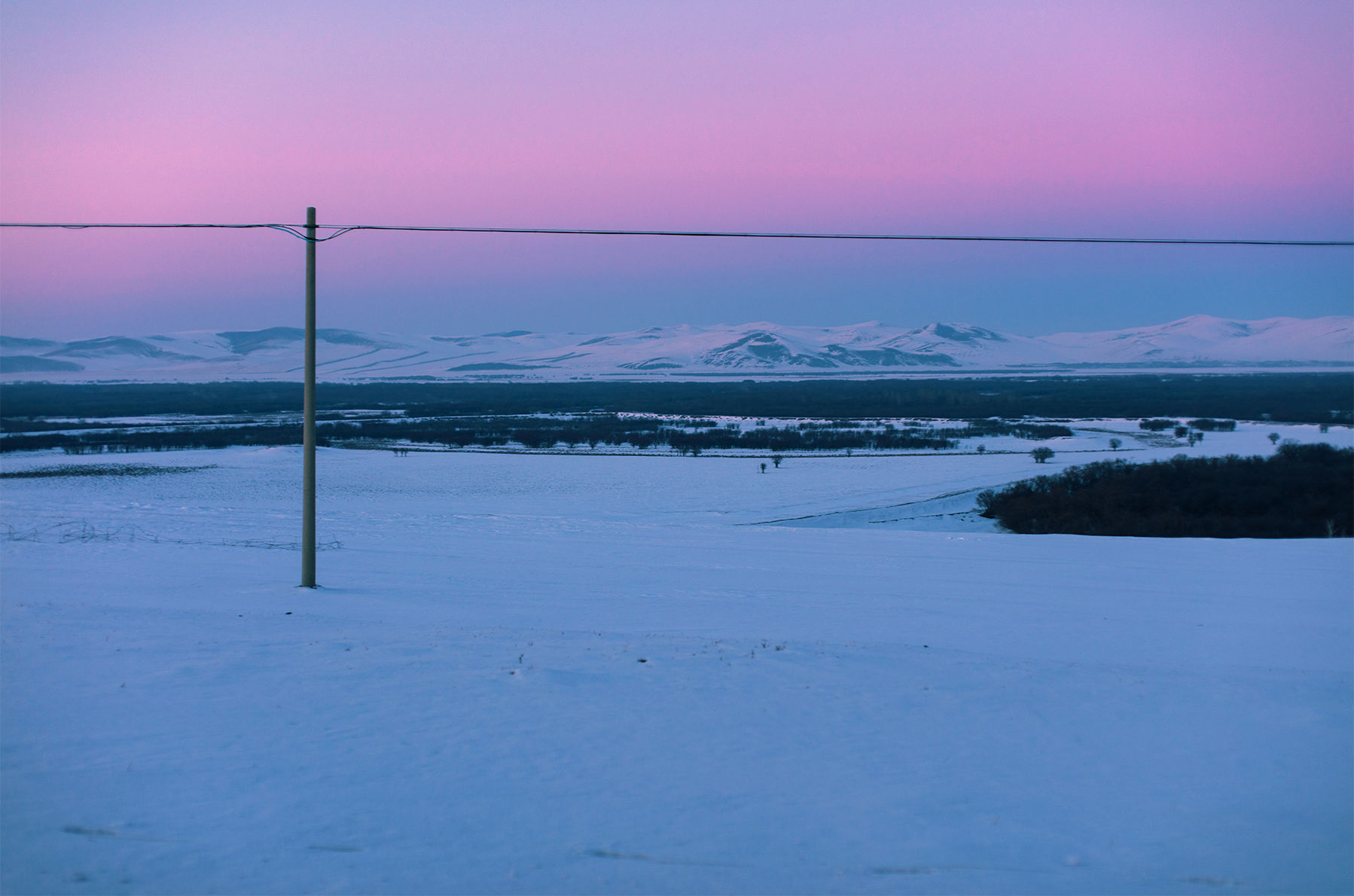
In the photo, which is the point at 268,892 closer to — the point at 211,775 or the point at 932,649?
the point at 211,775

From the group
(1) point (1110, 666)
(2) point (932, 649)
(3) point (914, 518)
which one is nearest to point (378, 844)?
(2) point (932, 649)

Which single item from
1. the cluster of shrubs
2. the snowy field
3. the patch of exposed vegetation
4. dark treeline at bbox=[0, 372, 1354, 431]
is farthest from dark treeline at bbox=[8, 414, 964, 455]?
the snowy field

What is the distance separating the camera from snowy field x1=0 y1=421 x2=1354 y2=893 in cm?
489

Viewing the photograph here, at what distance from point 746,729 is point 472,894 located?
2.43m

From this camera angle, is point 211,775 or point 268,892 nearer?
point 268,892

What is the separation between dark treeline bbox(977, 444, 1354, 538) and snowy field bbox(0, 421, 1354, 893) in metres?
8.75

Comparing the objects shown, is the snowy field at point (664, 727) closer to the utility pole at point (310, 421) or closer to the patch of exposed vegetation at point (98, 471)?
the utility pole at point (310, 421)

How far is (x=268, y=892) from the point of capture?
451 centimetres

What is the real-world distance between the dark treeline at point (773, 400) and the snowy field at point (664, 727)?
3573 cm

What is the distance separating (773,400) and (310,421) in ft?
272

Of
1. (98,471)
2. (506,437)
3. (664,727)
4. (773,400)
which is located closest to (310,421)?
(664,727)

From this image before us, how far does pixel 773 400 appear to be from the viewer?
92.6 metres

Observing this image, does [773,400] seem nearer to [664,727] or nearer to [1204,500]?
[1204,500]

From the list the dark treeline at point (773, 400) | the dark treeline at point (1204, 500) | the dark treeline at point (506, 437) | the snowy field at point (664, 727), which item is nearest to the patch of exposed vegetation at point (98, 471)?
the dark treeline at point (506, 437)
